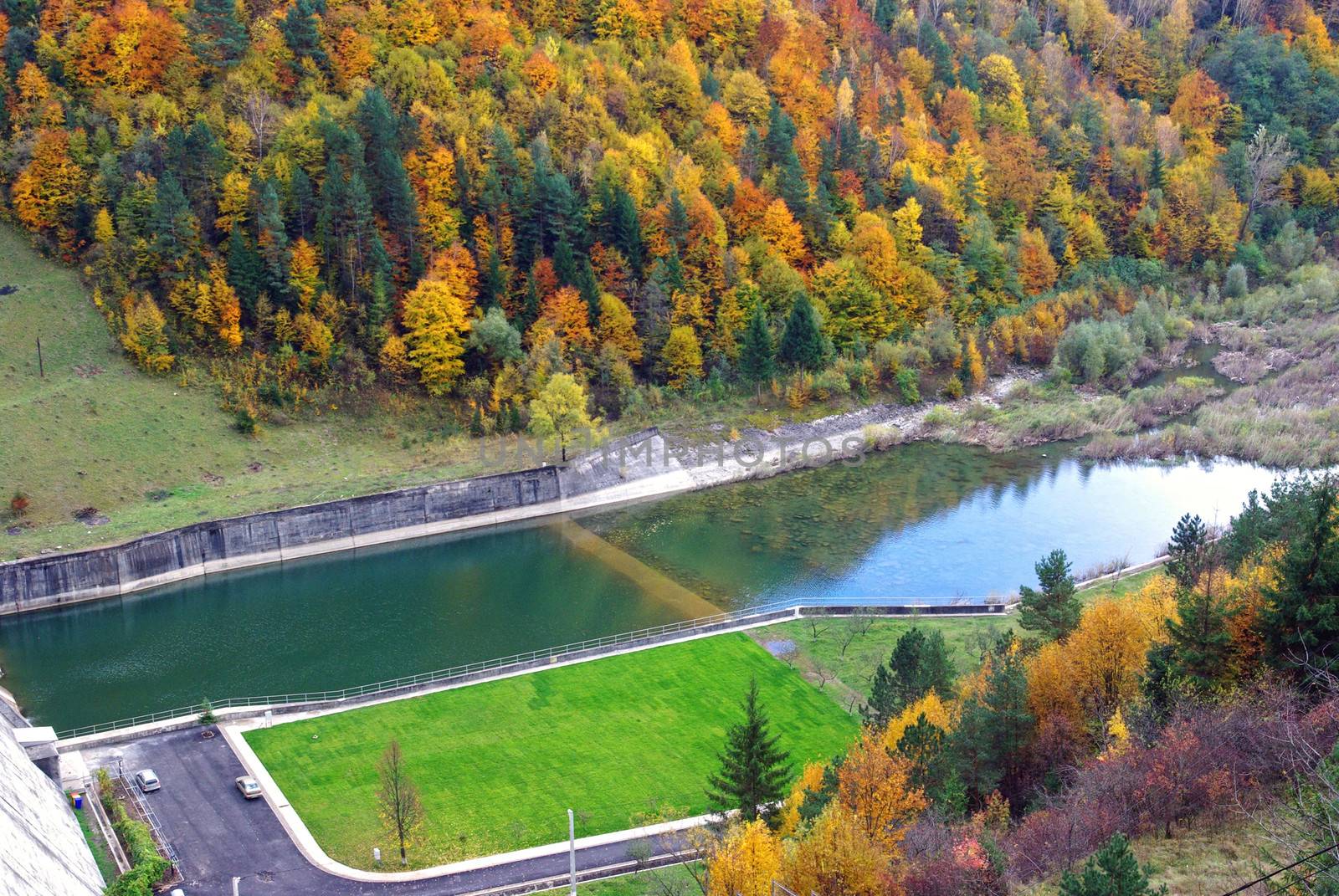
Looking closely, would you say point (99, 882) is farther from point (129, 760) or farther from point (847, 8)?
point (847, 8)

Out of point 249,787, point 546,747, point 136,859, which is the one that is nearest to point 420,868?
point 249,787

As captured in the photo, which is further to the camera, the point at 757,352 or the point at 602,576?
the point at 757,352

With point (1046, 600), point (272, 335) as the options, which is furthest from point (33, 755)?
point (272, 335)

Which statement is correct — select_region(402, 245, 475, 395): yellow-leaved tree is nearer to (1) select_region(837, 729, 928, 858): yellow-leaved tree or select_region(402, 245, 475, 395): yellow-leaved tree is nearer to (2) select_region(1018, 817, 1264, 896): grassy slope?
(1) select_region(837, 729, 928, 858): yellow-leaved tree

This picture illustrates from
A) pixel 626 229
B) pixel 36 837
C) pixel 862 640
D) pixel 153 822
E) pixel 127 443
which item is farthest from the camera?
pixel 626 229

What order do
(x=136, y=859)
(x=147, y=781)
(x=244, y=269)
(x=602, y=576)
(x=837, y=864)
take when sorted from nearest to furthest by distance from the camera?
(x=837, y=864) → (x=136, y=859) → (x=147, y=781) → (x=602, y=576) → (x=244, y=269)

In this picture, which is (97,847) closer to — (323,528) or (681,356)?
(323,528)

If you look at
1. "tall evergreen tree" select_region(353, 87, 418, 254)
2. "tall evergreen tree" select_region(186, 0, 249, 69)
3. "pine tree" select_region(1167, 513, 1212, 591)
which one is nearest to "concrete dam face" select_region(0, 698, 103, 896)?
"pine tree" select_region(1167, 513, 1212, 591)

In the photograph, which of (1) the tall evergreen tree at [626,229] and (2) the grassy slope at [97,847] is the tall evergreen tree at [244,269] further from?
(2) the grassy slope at [97,847]
